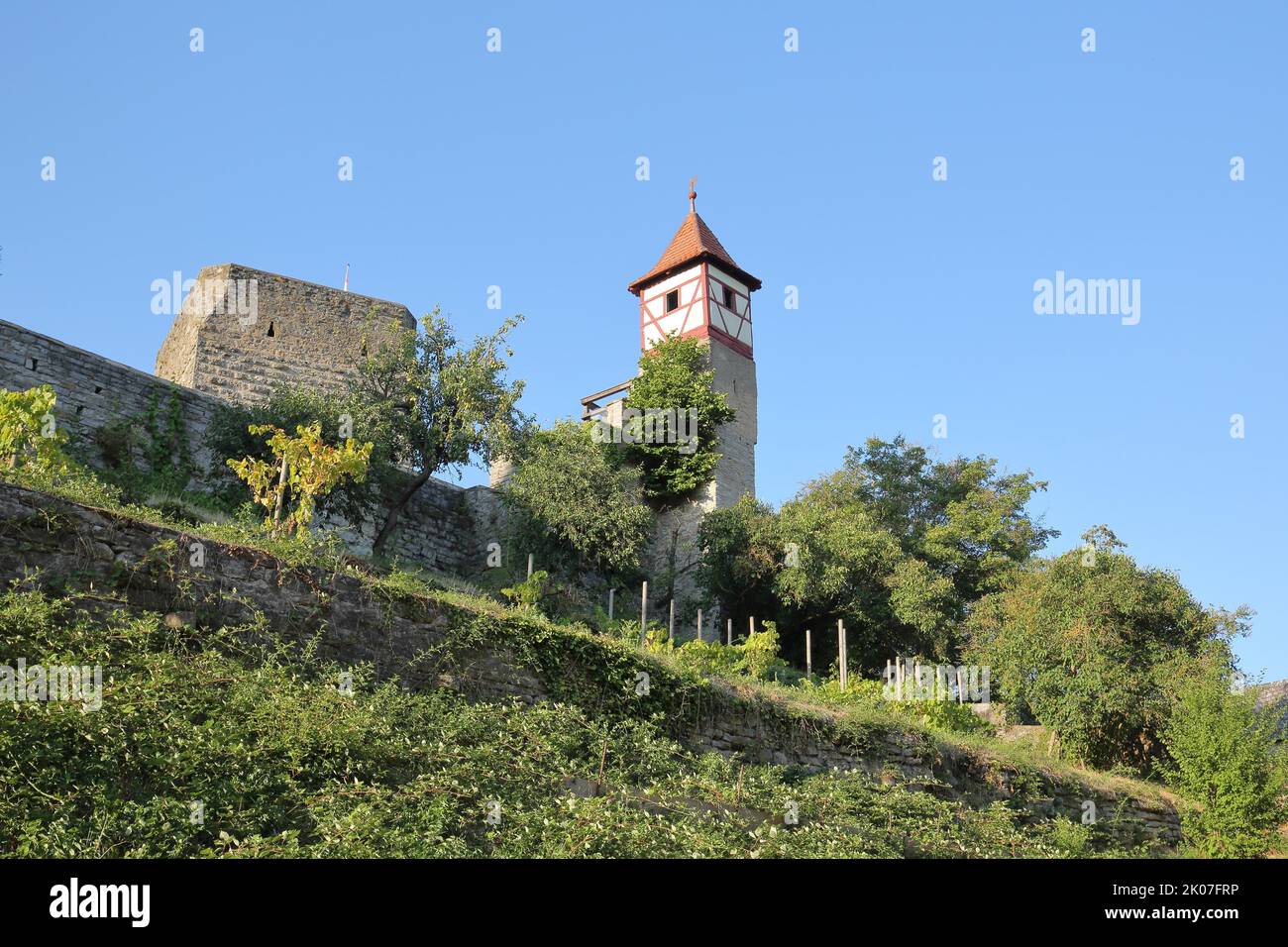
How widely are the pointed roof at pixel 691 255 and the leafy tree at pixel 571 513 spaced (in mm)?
9566

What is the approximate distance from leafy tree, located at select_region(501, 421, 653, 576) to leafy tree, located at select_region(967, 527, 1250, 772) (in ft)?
18.3

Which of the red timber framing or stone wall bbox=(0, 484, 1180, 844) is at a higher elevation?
the red timber framing

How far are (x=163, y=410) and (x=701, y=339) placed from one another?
40.4 feet

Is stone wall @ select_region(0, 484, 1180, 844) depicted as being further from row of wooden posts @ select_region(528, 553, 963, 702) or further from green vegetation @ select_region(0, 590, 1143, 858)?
row of wooden posts @ select_region(528, 553, 963, 702)

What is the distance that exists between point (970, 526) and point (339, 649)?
54.2 feet

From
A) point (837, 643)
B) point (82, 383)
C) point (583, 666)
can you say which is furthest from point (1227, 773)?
point (82, 383)

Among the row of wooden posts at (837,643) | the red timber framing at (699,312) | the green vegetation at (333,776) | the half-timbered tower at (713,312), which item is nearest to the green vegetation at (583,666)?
the green vegetation at (333,776)

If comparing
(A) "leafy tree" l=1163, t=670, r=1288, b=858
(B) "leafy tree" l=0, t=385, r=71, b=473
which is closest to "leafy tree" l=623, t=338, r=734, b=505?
(A) "leafy tree" l=1163, t=670, r=1288, b=858

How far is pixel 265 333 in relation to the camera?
63.5ft

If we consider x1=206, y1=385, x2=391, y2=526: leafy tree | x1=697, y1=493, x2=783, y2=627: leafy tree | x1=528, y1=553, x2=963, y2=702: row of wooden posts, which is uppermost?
x1=206, y1=385, x2=391, y2=526: leafy tree

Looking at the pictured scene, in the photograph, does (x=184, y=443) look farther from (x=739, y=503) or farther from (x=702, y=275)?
(x=702, y=275)

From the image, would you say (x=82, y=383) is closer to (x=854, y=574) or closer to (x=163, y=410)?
(x=163, y=410)

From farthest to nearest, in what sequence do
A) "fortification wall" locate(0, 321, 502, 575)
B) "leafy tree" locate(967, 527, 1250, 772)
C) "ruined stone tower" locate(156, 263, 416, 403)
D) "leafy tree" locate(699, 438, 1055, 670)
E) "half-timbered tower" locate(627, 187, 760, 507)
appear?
"half-timbered tower" locate(627, 187, 760, 507), "leafy tree" locate(699, 438, 1055, 670), "ruined stone tower" locate(156, 263, 416, 403), "leafy tree" locate(967, 527, 1250, 772), "fortification wall" locate(0, 321, 502, 575)

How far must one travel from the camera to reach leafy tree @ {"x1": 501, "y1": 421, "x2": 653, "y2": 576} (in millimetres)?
18719
